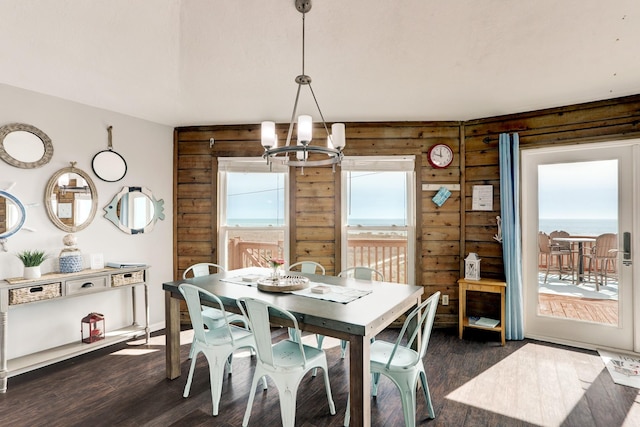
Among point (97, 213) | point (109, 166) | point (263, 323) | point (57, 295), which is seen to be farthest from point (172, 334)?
point (109, 166)

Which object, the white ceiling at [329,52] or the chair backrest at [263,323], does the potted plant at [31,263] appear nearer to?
the white ceiling at [329,52]

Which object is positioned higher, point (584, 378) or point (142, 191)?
point (142, 191)

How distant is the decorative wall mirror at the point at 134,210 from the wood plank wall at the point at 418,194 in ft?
0.93

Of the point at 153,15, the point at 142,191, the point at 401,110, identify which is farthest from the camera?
the point at 142,191

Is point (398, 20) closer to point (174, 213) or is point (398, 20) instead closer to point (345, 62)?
point (345, 62)

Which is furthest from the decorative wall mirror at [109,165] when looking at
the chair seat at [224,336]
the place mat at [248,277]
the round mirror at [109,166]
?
the chair seat at [224,336]

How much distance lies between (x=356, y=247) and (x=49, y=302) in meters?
3.24

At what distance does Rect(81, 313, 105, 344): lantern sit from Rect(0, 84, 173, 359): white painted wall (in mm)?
101

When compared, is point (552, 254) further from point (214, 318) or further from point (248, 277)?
point (214, 318)

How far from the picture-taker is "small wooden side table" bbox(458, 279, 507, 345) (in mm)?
3601

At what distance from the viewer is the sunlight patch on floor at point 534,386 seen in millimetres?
2408

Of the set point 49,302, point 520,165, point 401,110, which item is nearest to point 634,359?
point 520,165

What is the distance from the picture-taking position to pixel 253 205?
14.3 feet

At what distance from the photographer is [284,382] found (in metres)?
2.06
